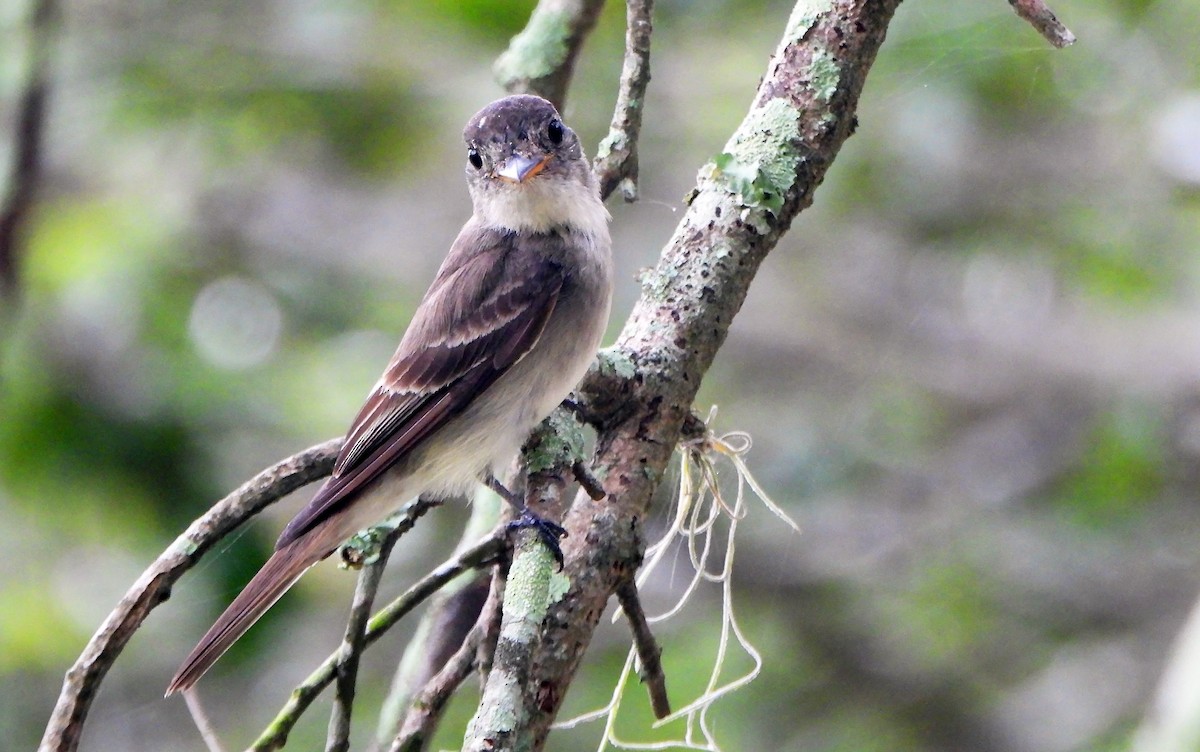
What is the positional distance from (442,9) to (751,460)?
7.20 ft

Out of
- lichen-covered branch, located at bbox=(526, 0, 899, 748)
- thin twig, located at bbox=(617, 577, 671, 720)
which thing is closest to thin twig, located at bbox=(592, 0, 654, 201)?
lichen-covered branch, located at bbox=(526, 0, 899, 748)

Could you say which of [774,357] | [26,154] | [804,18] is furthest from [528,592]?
[774,357]

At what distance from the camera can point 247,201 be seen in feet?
20.3

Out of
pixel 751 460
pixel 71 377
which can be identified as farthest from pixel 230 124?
pixel 751 460

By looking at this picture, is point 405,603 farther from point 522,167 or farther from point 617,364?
point 522,167

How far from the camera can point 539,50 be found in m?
3.71

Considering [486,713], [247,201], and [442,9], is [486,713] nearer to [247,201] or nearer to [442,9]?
[442,9]

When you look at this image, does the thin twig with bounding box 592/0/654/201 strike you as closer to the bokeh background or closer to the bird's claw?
the bird's claw

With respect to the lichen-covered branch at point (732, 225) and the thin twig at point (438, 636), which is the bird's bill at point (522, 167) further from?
the thin twig at point (438, 636)

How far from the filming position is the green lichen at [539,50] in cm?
364

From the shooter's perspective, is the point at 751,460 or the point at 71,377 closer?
the point at 71,377

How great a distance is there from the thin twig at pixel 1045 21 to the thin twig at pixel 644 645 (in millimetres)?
1380

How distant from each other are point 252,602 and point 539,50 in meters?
1.73

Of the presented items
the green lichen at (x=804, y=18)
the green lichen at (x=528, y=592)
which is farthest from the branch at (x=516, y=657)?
the green lichen at (x=804, y=18)
